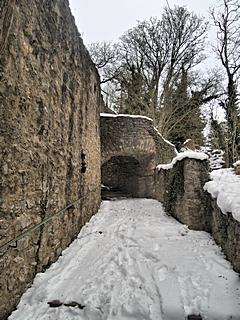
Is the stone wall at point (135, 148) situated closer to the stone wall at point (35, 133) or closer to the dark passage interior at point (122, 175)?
the dark passage interior at point (122, 175)

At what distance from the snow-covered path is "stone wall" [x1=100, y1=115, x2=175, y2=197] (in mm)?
4529

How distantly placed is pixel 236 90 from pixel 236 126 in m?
2.16

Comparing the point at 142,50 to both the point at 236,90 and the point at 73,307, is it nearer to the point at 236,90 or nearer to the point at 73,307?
the point at 236,90

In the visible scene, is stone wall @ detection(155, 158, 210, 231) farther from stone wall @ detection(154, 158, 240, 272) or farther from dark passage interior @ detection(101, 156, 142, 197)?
dark passage interior @ detection(101, 156, 142, 197)

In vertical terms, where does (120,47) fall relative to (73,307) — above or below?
above

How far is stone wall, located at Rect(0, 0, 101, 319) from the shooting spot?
2.02m

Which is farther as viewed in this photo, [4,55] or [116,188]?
[116,188]

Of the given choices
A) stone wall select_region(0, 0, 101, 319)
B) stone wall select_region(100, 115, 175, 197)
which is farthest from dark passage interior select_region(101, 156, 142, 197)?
stone wall select_region(0, 0, 101, 319)

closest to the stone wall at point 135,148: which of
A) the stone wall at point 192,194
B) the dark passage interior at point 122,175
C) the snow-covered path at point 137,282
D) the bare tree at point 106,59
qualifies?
the dark passage interior at point 122,175

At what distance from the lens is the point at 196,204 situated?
4527mm

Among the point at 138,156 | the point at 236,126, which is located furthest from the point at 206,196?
the point at 236,126

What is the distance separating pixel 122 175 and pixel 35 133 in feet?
30.3

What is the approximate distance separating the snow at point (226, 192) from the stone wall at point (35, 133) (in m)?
2.26

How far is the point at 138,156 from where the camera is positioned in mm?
9172
